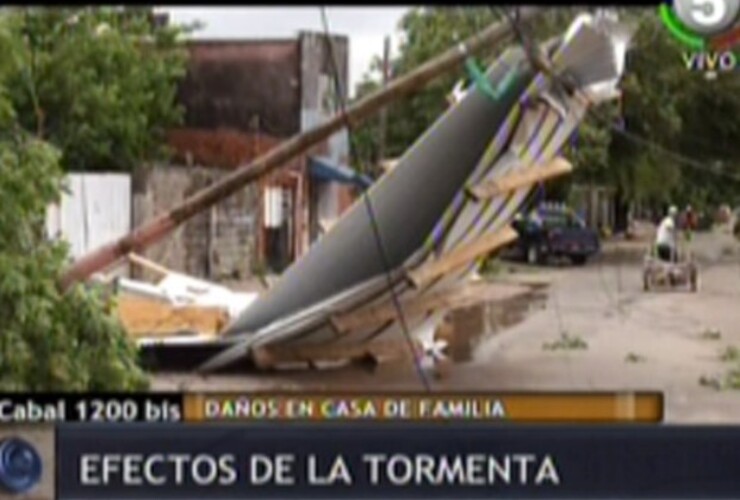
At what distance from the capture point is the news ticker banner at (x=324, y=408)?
3867 millimetres

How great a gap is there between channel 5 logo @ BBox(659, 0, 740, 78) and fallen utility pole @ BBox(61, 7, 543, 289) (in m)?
0.39

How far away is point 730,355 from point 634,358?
0.59 ft

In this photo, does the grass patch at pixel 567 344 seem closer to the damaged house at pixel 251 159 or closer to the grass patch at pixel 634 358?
the grass patch at pixel 634 358

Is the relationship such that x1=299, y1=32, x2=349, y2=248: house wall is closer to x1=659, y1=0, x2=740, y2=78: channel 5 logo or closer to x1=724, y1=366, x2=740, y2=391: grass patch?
x1=659, y1=0, x2=740, y2=78: channel 5 logo

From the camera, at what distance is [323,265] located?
13.3 ft

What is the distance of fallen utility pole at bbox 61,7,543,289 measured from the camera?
3.97 m

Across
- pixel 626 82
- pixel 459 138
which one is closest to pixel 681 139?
pixel 626 82

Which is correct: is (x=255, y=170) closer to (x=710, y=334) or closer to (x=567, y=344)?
(x=567, y=344)

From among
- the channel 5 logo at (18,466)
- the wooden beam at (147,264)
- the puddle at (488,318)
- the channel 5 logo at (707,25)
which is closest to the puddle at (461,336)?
the puddle at (488,318)

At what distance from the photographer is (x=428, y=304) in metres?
4.04

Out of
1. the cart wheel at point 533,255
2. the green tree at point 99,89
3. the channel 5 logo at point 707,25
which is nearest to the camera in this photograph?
the channel 5 logo at point 707,25

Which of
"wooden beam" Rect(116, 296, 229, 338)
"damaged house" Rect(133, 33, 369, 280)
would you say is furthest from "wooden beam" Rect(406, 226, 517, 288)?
"wooden beam" Rect(116, 296, 229, 338)

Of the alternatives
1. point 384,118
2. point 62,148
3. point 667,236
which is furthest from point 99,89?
point 667,236

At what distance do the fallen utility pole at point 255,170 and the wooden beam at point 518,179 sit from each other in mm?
233
